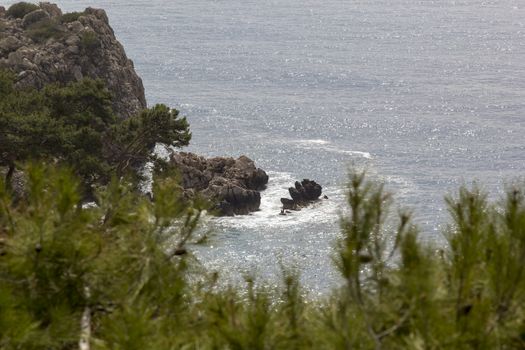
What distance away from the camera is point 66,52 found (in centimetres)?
5869

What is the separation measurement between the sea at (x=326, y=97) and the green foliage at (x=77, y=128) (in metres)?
6.15

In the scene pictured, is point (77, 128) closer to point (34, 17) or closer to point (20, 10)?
point (34, 17)

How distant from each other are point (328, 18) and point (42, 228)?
14844 cm

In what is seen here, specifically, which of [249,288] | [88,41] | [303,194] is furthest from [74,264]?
[88,41]

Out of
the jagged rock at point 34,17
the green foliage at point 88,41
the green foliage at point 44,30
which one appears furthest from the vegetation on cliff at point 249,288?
the jagged rock at point 34,17

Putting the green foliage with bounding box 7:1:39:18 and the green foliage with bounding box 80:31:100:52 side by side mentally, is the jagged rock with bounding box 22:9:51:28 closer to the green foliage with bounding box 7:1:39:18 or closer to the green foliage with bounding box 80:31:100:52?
the green foliage with bounding box 7:1:39:18

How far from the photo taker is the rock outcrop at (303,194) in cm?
5638

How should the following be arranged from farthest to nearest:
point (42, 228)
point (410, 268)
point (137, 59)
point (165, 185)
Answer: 1. point (137, 59)
2. point (165, 185)
3. point (42, 228)
4. point (410, 268)

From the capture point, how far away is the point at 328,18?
151 metres

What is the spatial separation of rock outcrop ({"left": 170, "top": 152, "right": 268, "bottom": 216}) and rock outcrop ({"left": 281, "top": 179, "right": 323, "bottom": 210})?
210 centimetres

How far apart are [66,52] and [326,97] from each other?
3919 centimetres

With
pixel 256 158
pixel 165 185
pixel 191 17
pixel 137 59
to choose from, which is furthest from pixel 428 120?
pixel 165 185

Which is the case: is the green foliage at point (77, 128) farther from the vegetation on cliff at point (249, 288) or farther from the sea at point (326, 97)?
the vegetation on cliff at point (249, 288)

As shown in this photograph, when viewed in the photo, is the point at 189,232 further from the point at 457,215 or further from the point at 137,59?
the point at 137,59
